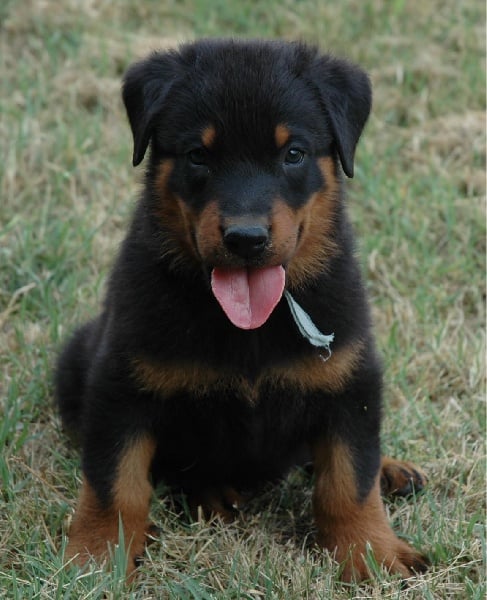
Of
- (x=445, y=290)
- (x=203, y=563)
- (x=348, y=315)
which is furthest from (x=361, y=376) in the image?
(x=445, y=290)

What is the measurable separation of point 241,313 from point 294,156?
537mm

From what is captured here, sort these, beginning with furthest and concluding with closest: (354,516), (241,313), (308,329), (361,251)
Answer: (361,251) < (354,516) < (308,329) < (241,313)

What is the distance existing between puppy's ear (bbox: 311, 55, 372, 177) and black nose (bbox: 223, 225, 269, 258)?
1.73 feet

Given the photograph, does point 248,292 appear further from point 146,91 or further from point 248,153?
point 146,91

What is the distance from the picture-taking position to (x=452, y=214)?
6.05 meters

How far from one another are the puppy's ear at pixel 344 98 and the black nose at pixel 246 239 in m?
0.53

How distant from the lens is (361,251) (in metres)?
5.67

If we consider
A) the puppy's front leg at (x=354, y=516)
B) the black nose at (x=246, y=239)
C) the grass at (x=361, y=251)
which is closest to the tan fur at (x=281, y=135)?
the black nose at (x=246, y=239)

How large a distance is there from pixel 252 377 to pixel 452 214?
2733 millimetres

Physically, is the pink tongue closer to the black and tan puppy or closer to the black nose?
the black and tan puppy

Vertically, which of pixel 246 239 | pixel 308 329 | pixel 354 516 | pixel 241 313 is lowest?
pixel 354 516

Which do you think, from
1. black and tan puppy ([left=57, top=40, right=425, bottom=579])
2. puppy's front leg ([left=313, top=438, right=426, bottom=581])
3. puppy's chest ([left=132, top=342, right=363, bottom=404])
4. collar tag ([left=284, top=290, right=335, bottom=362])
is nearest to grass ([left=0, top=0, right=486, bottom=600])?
puppy's front leg ([left=313, top=438, right=426, bottom=581])

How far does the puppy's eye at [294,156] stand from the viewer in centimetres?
354

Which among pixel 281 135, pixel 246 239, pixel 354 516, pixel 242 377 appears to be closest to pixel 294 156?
pixel 281 135
